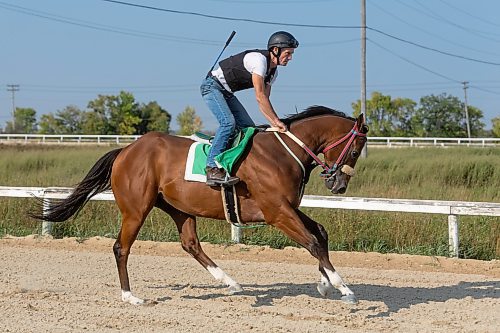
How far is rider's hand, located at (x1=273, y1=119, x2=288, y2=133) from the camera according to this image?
782 centimetres

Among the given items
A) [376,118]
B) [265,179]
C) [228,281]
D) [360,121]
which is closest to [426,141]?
[376,118]

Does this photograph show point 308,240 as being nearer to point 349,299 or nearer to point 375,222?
point 349,299

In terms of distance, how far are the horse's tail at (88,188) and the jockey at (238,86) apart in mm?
1557

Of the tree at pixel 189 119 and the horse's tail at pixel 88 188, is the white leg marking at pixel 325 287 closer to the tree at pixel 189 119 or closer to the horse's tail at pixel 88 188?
the horse's tail at pixel 88 188

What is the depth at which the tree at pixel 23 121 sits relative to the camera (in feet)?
311

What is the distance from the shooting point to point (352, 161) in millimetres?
7773

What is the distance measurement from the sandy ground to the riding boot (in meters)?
1.30

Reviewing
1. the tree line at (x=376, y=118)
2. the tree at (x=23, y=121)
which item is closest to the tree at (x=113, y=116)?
the tree line at (x=376, y=118)

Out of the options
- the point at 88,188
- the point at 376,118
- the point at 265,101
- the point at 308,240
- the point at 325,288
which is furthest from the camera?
the point at 376,118

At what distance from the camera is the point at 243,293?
8.65 metres

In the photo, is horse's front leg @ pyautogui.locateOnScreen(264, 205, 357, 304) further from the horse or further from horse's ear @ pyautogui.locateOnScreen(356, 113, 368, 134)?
horse's ear @ pyautogui.locateOnScreen(356, 113, 368, 134)

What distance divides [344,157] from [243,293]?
82.3 inches

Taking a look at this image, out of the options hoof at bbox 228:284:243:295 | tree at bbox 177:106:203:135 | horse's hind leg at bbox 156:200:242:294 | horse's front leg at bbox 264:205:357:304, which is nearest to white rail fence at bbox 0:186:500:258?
horse's hind leg at bbox 156:200:242:294

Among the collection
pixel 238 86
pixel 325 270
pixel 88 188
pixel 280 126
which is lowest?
pixel 325 270
